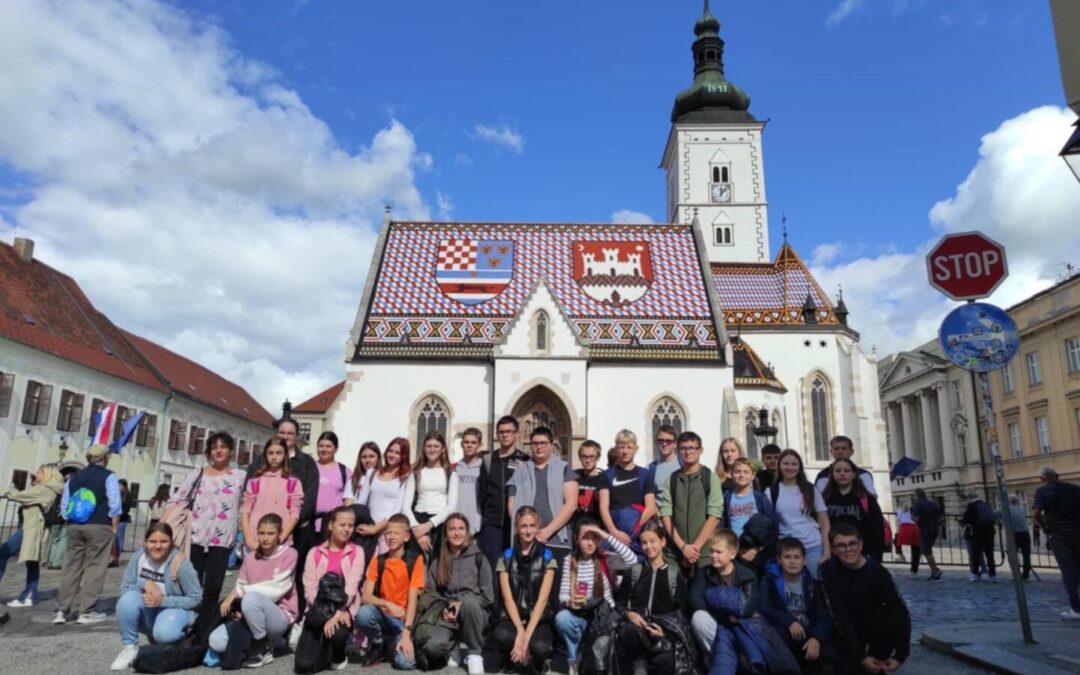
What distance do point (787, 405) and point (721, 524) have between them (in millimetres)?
24702

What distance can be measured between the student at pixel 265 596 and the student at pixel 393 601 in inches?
28.2

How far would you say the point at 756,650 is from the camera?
18.2 ft

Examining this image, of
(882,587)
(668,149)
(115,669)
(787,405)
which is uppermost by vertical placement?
(668,149)

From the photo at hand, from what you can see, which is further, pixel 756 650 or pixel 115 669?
pixel 115 669

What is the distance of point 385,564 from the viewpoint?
6875 millimetres

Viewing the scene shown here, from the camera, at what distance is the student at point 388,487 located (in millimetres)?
7656

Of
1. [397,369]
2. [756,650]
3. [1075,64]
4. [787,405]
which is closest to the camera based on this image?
[756,650]

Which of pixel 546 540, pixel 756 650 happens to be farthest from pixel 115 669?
pixel 756 650

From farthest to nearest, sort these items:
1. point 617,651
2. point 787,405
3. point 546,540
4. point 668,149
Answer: point 668,149 → point 787,405 → point 546,540 → point 617,651

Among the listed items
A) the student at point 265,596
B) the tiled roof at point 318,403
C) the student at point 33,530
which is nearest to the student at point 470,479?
the student at point 265,596

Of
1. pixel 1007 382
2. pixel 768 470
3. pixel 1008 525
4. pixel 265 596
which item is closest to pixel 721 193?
pixel 1007 382

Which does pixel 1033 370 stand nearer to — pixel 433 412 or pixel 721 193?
pixel 721 193

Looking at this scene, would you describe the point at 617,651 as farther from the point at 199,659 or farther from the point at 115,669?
the point at 115,669

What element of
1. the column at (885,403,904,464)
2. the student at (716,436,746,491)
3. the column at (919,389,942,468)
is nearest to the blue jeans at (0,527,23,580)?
the student at (716,436,746,491)
